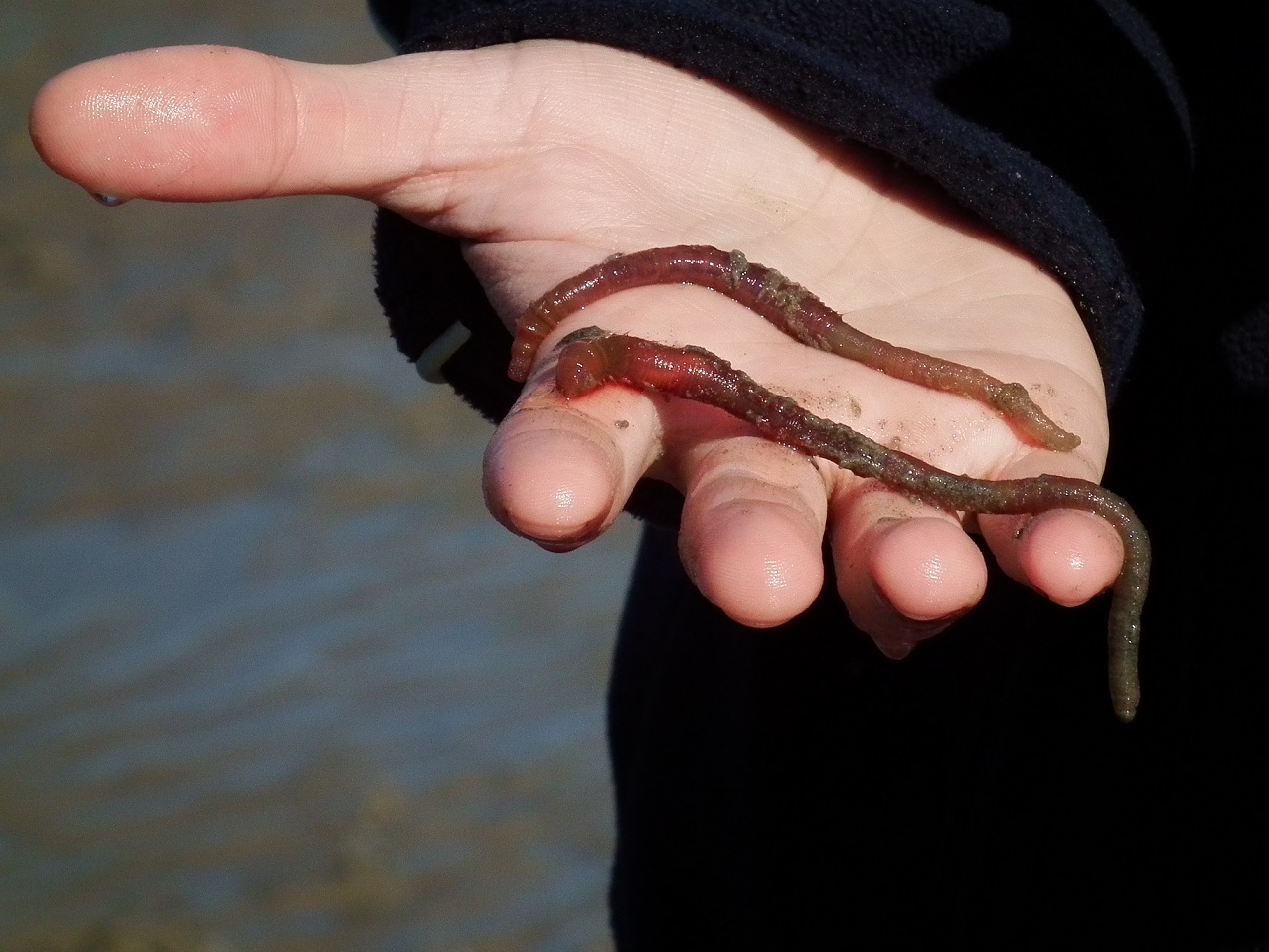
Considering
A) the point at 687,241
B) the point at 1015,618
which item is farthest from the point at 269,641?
the point at 1015,618

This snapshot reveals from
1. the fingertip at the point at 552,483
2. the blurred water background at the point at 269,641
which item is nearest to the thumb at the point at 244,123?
the fingertip at the point at 552,483

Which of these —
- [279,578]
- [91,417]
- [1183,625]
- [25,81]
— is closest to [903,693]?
[1183,625]

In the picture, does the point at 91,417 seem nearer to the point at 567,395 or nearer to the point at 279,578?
the point at 279,578

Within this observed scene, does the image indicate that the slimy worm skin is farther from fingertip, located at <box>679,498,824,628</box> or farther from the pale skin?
fingertip, located at <box>679,498,824,628</box>

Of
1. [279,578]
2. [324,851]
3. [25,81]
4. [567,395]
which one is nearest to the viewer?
[567,395]

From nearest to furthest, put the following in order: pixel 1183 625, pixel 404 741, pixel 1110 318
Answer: pixel 1183 625
pixel 1110 318
pixel 404 741

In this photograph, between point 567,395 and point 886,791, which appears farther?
point 886,791
